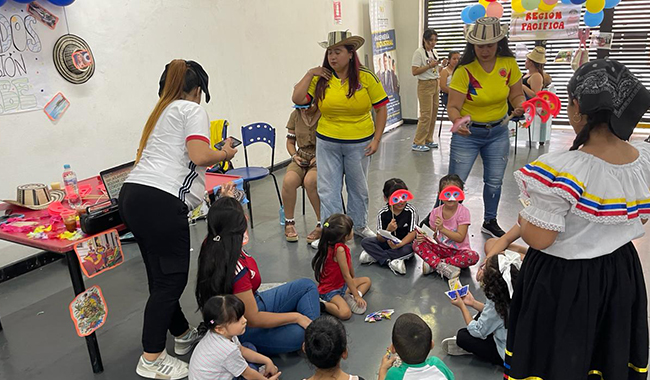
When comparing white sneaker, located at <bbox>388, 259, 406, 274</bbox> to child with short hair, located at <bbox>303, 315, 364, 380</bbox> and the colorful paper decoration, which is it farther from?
child with short hair, located at <bbox>303, 315, 364, 380</bbox>

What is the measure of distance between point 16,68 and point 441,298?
3.41 m

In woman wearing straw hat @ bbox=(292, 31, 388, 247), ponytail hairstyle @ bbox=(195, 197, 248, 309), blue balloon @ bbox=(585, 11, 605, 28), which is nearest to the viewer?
ponytail hairstyle @ bbox=(195, 197, 248, 309)

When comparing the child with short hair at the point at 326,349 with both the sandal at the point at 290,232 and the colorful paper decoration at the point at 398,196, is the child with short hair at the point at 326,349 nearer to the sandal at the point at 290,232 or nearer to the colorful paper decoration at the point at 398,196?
the colorful paper decoration at the point at 398,196

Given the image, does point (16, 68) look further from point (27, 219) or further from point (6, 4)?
point (27, 219)

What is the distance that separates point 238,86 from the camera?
18.6 feet

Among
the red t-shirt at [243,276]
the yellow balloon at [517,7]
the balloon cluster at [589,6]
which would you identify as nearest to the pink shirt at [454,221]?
the red t-shirt at [243,276]

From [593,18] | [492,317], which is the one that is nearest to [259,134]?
[492,317]

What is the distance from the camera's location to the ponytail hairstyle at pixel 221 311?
219cm

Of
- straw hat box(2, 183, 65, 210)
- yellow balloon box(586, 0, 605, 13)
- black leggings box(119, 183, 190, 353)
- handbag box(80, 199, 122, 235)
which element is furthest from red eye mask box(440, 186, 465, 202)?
yellow balloon box(586, 0, 605, 13)

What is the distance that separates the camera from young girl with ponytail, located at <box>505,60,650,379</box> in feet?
5.09

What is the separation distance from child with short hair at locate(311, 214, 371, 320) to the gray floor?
0.35ft

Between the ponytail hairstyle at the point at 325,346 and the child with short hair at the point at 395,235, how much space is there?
1.62 m

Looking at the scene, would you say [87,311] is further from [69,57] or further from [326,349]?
[69,57]

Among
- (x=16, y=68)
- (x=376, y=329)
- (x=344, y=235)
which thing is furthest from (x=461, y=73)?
(x=16, y=68)
